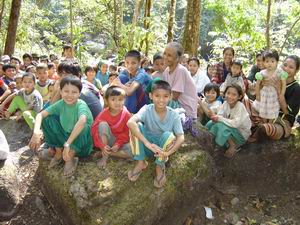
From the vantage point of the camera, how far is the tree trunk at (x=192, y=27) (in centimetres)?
827

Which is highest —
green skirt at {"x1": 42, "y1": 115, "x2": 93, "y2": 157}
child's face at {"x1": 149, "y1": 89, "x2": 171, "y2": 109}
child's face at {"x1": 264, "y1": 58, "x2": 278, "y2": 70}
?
child's face at {"x1": 264, "y1": 58, "x2": 278, "y2": 70}

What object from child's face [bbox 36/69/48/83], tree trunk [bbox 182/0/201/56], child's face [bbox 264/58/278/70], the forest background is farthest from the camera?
the forest background

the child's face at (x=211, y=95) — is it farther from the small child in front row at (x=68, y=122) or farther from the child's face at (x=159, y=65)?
the small child in front row at (x=68, y=122)

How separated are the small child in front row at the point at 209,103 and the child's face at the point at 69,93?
2.26 meters

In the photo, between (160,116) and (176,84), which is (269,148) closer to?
(176,84)

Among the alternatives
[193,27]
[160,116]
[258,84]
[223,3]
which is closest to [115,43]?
[223,3]

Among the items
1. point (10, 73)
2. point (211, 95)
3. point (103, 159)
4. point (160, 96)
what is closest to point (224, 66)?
point (211, 95)

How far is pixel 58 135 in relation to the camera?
3.83 meters

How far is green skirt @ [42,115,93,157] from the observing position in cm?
381

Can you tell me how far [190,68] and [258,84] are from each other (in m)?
2.12

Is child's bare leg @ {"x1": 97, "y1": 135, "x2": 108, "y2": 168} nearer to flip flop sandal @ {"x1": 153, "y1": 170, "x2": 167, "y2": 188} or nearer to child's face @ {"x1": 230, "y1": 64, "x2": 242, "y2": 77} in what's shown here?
flip flop sandal @ {"x1": 153, "y1": 170, "x2": 167, "y2": 188}

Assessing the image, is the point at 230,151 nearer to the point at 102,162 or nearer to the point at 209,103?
the point at 209,103

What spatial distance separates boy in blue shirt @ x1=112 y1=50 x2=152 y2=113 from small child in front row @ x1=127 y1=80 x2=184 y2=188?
834mm

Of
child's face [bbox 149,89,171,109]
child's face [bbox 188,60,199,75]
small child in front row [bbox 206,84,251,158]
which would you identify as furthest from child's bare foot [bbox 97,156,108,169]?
child's face [bbox 188,60,199,75]
